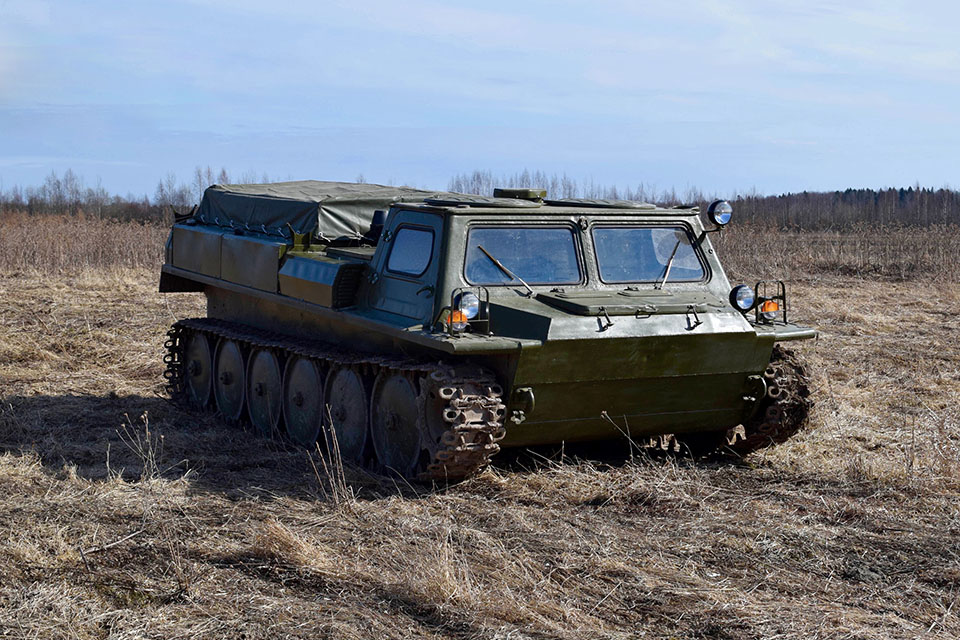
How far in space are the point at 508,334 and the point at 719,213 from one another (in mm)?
2234

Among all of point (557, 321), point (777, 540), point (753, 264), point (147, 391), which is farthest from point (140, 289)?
point (777, 540)

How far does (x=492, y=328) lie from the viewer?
8.12 meters

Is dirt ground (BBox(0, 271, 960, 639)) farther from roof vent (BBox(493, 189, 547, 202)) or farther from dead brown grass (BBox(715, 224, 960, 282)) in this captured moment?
dead brown grass (BBox(715, 224, 960, 282))

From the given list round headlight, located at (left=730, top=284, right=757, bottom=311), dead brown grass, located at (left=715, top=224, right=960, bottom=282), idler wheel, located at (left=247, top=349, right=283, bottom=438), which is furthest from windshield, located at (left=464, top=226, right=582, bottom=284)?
dead brown grass, located at (left=715, top=224, right=960, bottom=282)

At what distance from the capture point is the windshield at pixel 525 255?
8.55m

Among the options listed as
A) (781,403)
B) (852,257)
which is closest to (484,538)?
(781,403)

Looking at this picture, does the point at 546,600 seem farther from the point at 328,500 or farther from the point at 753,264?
the point at 753,264

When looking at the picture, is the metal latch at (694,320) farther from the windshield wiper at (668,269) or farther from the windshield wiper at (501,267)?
the windshield wiper at (501,267)

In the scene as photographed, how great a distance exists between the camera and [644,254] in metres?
9.23

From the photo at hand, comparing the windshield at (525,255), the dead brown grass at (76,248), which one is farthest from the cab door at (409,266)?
the dead brown grass at (76,248)

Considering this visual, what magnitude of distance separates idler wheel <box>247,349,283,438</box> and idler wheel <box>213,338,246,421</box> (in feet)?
0.62

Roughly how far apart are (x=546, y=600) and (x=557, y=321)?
239 centimetres

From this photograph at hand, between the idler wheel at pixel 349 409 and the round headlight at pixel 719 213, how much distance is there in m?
2.94

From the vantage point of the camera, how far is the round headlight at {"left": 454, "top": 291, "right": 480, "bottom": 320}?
7.91 m
